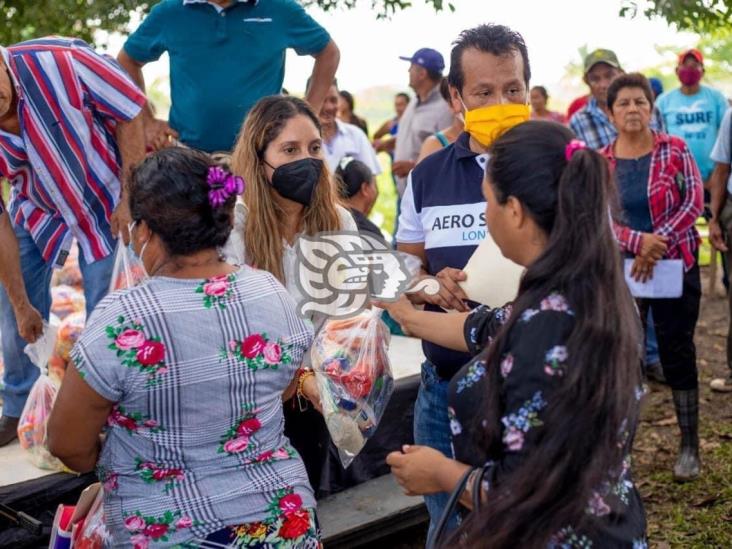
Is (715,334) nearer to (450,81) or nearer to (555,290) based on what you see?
(450,81)

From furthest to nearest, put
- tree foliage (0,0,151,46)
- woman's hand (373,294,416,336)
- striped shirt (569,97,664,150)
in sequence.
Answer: striped shirt (569,97,664,150) → tree foliage (0,0,151,46) → woman's hand (373,294,416,336)

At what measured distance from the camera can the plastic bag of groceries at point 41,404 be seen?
347 centimetres

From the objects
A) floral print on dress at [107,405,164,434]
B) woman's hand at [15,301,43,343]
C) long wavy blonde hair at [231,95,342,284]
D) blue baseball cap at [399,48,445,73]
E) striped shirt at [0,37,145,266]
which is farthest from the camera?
blue baseball cap at [399,48,445,73]

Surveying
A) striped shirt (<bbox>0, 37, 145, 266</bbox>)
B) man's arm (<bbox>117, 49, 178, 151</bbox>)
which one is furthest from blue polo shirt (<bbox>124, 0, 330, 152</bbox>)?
striped shirt (<bbox>0, 37, 145, 266</bbox>)

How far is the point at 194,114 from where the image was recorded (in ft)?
13.1

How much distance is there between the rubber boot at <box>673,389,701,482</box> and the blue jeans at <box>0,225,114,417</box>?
2.97 m

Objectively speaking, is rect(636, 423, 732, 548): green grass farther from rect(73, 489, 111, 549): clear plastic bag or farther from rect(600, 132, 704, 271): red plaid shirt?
rect(73, 489, 111, 549): clear plastic bag

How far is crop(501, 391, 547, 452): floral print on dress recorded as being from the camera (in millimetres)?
1713

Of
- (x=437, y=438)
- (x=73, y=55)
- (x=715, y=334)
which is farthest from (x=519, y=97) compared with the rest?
(x=715, y=334)

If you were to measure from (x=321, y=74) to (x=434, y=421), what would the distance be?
81.7 inches

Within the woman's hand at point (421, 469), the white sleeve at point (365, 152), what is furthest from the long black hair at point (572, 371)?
the white sleeve at point (365, 152)

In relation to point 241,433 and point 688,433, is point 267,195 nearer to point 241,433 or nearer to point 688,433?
point 241,433

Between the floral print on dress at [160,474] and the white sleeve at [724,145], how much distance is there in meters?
4.81

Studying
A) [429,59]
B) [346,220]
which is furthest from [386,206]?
[346,220]
